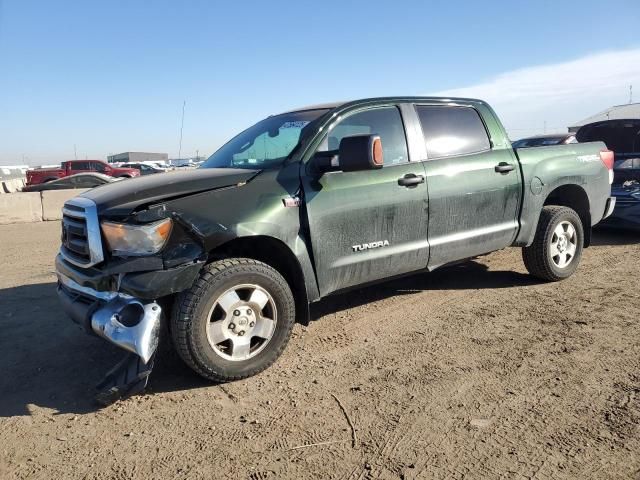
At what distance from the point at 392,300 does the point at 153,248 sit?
8.65ft

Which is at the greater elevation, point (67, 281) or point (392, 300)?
point (67, 281)

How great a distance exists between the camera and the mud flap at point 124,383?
297cm

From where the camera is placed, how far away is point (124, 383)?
2982 mm

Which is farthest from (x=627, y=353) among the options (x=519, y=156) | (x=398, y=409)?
(x=519, y=156)

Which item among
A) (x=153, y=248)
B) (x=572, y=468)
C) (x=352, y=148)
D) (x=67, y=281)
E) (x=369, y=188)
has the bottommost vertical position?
(x=572, y=468)

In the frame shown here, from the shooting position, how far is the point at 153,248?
10.1 ft

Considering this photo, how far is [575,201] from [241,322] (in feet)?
14.0

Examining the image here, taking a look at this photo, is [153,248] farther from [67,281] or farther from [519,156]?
[519,156]

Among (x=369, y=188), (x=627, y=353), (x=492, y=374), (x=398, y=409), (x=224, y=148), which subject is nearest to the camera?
(x=398, y=409)

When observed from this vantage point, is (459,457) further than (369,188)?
No

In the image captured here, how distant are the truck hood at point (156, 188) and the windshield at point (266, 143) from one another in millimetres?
322

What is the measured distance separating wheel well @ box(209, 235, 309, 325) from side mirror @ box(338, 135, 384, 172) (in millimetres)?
760

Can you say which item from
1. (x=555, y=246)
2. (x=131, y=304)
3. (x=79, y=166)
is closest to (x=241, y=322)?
(x=131, y=304)

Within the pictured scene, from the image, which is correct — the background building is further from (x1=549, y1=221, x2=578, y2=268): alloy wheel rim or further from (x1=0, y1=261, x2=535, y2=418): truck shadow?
(x1=549, y1=221, x2=578, y2=268): alloy wheel rim
